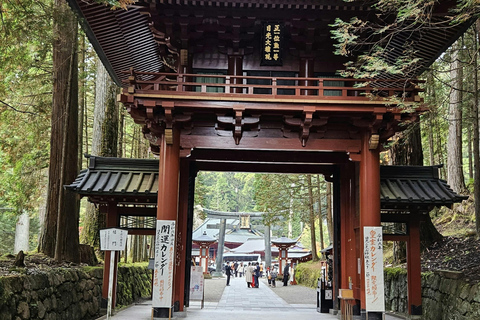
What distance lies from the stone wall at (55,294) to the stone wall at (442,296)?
838 centimetres

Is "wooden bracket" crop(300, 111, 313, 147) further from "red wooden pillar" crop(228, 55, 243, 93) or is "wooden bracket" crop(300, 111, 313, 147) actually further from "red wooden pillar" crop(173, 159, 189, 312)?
"red wooden pillar" crop(173, 159, 189, 312)

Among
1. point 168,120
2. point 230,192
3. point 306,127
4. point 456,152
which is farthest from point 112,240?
point 230,192

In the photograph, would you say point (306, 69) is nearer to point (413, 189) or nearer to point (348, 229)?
point (413, 189)

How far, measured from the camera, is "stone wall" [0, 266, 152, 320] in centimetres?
754

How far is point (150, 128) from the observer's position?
10.3 meters

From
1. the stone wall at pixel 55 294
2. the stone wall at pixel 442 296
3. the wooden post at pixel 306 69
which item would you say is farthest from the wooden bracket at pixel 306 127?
the stone wall at pixel 55 294

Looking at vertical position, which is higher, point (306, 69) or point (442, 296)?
point (306, 69)

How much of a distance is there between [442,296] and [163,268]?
658cm

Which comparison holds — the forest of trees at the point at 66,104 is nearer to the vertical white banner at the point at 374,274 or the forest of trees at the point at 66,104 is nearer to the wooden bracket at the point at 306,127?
the wooden bracket at the point at 306,127

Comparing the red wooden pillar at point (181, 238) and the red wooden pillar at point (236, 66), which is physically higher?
the red wooden pillar at point (236, 66)

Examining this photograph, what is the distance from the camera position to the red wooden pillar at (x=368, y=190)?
32.7 feet

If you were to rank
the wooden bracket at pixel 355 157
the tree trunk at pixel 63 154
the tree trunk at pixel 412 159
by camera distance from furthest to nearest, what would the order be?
the tree trunk at pixel 412 159 → the tree trunk at pixel 63 154 → the wooden bracket at pixel 355 157

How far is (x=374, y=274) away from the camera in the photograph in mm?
9516

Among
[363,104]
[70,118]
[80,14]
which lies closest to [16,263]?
[70,118]
